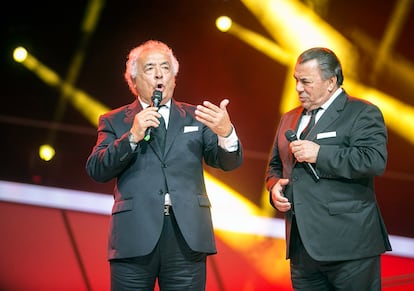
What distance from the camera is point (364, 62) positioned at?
13.6ft

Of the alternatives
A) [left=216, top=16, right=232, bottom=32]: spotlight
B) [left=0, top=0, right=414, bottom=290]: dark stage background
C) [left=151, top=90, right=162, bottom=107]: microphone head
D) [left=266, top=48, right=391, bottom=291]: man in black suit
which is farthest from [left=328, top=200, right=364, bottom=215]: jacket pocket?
[left=216, top=16, right=232, bottom=32]: spotlight

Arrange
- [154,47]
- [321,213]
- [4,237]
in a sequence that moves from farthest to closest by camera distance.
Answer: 1. [4,237]
2. [154,47]
3. [321,213]

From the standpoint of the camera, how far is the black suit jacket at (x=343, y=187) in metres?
2.27

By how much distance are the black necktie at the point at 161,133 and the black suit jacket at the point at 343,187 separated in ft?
1.77

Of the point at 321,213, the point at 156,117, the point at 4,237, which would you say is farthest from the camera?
the point at 4,237

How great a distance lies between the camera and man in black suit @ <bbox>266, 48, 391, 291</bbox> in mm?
2277

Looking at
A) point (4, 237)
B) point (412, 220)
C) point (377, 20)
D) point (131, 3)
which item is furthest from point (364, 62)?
point (4, 237)

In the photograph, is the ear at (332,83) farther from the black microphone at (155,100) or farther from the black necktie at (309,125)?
the black microphone at (155,100)

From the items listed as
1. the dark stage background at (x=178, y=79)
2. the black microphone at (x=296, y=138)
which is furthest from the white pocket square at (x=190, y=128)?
the dark stage background at (x=178, y=79)

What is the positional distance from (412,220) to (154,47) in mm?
2446

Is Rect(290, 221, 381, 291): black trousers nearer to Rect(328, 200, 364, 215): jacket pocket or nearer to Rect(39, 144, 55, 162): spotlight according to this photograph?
Rect(328, 200, 364, 215): jacket pocket

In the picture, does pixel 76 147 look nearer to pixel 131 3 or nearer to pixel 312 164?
pixel 131 3

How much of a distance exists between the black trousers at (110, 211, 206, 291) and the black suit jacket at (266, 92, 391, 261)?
0.45 metres

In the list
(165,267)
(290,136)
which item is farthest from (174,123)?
(165,267)
